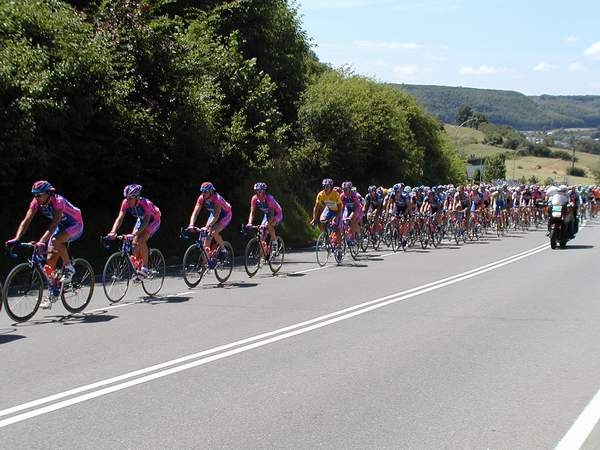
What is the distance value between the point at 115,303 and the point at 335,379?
232 inches

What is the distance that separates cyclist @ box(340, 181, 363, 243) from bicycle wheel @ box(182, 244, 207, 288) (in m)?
6.07

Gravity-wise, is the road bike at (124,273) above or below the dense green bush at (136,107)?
below

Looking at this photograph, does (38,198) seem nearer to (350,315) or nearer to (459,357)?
(350,315)

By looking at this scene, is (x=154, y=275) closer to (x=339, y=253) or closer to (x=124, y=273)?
(x=124, y=273)

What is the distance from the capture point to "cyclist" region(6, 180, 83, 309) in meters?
10.1

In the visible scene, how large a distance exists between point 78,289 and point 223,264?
3.97 m

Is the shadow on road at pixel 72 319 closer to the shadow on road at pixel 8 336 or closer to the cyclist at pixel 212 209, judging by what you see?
the shadow on road at pixel 8 336

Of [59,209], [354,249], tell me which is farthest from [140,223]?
[354,249]

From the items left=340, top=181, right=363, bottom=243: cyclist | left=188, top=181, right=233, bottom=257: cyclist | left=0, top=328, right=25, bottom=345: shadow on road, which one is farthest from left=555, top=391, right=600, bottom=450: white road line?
left=340, top=181, right=363, bottom=243: cyclist

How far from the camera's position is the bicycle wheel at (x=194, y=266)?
1380 cm

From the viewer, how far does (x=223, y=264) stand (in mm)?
14438

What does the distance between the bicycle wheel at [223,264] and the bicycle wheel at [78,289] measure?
3508 mm

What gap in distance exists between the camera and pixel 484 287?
565 inches

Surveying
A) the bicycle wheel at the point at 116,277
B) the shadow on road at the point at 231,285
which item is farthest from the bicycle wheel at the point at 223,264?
the bicycle wheel at the point at 116,277
